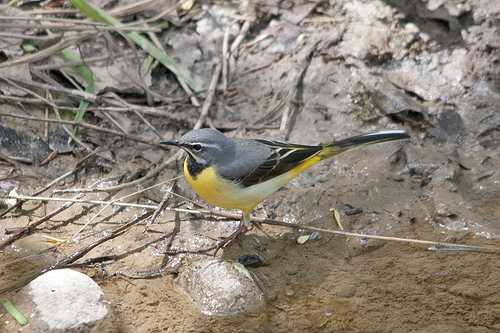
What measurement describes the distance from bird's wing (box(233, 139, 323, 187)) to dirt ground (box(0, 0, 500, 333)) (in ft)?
2.10

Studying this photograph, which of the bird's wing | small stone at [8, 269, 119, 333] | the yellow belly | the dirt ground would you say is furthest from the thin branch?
small stone at [8, 269, 119, 333]

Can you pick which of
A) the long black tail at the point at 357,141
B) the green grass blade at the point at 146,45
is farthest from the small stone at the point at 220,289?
the green grass blade at the point at 146,45

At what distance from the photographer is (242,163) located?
5.49 metres

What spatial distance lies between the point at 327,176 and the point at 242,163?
1.47 meters

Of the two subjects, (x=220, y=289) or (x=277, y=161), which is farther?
(x=277, y=161)

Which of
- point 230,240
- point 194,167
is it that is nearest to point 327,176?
point 230,240

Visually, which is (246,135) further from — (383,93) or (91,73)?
(91,73)

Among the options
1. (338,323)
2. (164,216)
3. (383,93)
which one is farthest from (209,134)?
(383,93)

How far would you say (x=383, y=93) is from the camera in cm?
687

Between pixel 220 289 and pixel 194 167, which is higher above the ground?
pixel 194 167

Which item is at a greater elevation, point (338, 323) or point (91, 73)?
point (91, 73)

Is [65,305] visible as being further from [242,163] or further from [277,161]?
[277,161]

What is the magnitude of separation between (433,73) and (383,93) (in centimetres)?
97

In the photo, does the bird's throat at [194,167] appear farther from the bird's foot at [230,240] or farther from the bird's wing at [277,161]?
the bird's foot at [230,240]
